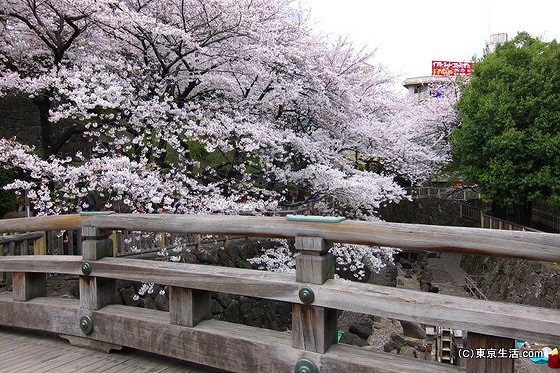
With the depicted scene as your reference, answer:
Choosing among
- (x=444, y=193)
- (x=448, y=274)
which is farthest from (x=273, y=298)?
(x=444, y=193)

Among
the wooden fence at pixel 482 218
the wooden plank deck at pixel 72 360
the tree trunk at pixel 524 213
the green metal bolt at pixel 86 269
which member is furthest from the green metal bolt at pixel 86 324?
the tree trunk at pixel 524 213

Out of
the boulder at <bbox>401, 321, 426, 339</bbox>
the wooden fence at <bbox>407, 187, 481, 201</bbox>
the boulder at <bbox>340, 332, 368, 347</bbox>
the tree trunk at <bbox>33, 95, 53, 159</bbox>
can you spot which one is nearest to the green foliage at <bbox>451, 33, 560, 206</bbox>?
the boulder at <bbox>401, 321, 426, 339</bbox>

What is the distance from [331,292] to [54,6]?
7.46 m

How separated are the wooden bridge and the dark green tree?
540 inches

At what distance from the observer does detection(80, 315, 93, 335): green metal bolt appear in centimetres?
317

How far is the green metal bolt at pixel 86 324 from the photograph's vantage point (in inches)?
125

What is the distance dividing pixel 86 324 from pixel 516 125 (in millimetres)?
15191

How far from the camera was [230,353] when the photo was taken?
2.64 metres

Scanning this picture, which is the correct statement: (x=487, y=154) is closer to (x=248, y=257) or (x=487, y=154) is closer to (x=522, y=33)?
(x=522, y=33)

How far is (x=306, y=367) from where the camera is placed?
2.34 metres

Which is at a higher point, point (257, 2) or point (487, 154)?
point (257, 2)

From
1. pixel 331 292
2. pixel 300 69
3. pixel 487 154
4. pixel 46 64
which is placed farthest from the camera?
pixel 487 154

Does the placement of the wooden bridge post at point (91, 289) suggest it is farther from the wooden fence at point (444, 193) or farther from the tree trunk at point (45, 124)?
the wooden fence at point (444, 193)

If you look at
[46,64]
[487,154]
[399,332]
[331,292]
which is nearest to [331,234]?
[331,292]
